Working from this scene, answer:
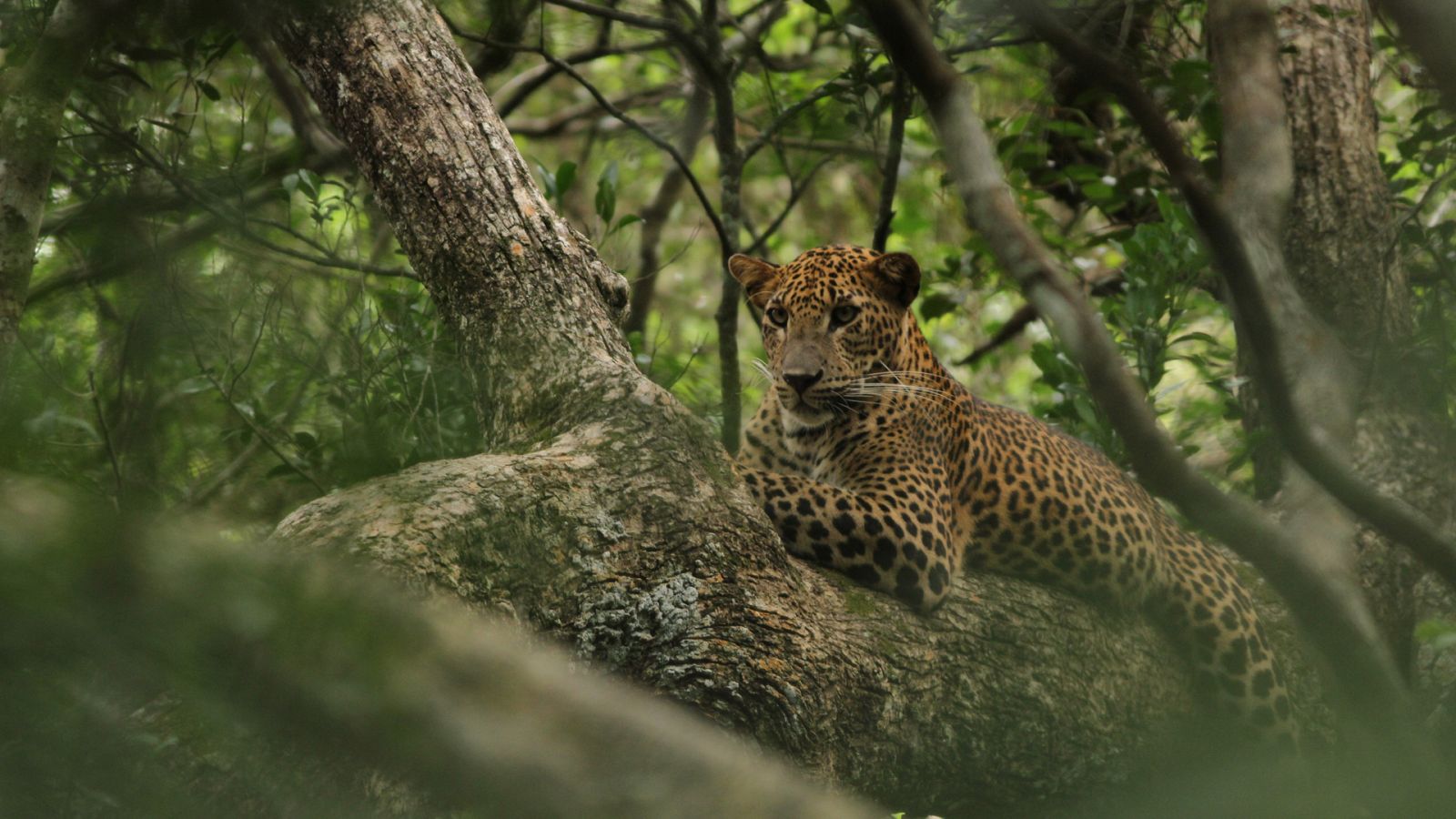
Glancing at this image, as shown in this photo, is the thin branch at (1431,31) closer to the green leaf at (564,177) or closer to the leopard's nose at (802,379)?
the leopard's nose at (802,379)

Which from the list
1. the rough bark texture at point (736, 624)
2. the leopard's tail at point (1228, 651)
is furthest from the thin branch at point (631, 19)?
the leopard's tail at point (1228, 651)

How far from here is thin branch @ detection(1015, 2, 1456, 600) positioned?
152cm

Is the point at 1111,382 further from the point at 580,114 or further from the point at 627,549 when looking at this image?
the point at 580,114

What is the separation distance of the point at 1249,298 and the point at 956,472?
4689 mm

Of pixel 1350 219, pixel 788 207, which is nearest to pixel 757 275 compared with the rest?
pixel 788 207

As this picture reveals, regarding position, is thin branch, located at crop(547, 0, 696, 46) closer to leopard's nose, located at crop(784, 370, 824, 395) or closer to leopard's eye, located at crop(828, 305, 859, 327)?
leopard's eye, located at crop(828, 305, 859, 327)

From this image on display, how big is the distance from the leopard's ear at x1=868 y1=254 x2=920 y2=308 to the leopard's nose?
27.1 inches

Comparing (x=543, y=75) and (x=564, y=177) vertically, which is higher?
(x=543, y=75)

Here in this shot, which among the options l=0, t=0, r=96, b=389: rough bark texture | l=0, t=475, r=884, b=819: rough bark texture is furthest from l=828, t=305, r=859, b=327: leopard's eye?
l=0, t=475, r=884, b=819: rough bark texture

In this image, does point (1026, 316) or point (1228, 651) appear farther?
point (1026, 316)

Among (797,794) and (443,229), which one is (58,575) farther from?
(443,229)

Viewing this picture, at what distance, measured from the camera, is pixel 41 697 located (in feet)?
2.79

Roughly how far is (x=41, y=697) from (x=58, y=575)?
15 cm

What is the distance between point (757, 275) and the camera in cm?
668
